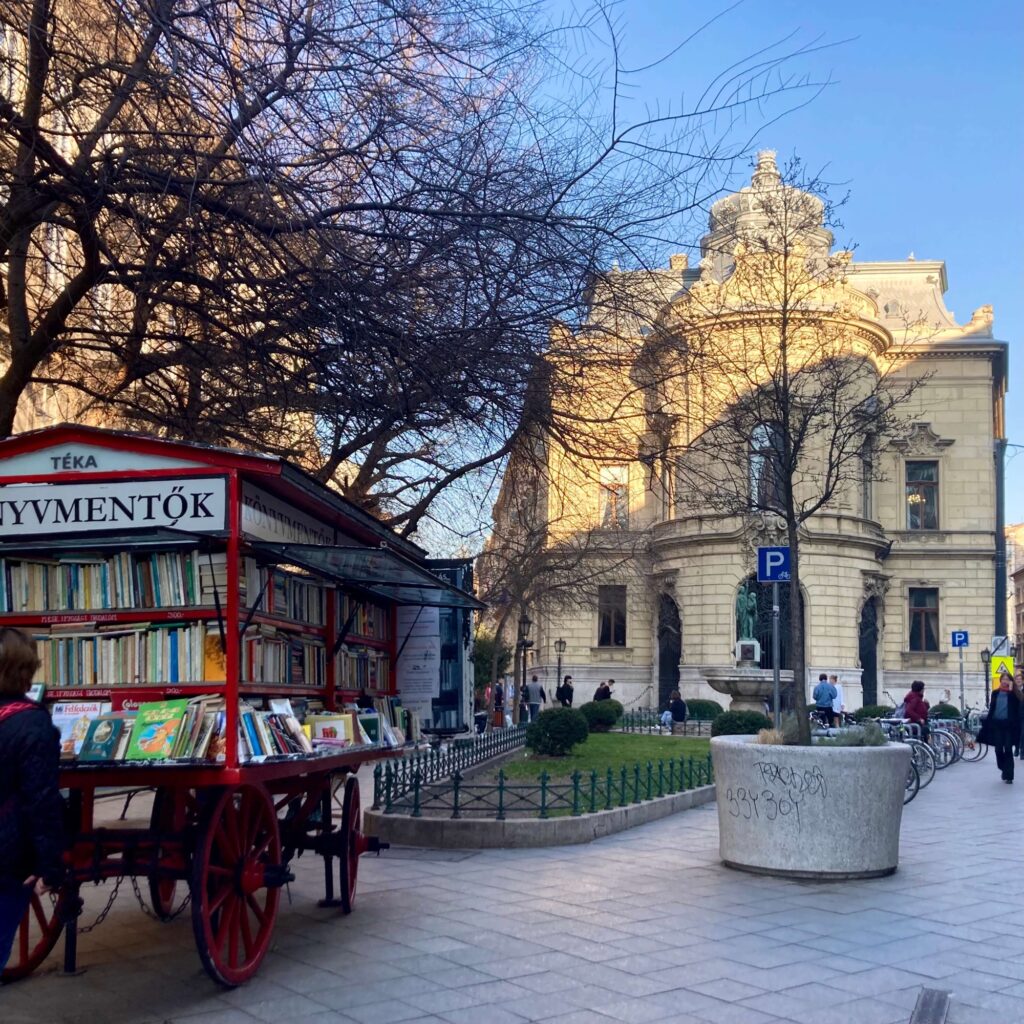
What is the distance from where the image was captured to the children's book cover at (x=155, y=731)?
606 centimetres

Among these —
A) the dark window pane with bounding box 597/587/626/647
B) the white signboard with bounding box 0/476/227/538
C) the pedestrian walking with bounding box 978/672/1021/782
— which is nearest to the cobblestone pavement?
the white signboard with bounding box 0/476/227/538

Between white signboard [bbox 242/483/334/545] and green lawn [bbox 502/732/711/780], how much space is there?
893 cm

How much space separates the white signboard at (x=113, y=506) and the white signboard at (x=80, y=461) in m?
0.09

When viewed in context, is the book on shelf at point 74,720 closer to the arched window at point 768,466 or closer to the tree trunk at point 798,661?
the tree trunk at point 798,661

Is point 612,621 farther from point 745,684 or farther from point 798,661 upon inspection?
point 798,661

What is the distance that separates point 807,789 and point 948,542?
4663cm

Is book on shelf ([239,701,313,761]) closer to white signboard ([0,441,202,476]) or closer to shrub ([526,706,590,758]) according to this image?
white signboard ([0,441,202,476])

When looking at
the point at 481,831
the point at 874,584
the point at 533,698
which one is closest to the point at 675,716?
the point at 533,698

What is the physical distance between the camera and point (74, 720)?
629 centimetres

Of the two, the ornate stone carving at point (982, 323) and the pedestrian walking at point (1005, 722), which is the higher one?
the ornate stone carving at point (982, 323)

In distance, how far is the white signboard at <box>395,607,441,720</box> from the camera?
34.3 ft

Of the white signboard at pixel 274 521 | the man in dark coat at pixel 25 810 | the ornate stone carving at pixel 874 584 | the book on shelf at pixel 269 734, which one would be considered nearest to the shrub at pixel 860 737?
the white signboard at pixel 274 521

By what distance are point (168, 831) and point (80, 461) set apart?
2148mm

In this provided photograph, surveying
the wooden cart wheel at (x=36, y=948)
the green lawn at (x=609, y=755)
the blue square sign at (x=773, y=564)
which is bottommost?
the green lawn at (x=609, y=755)
